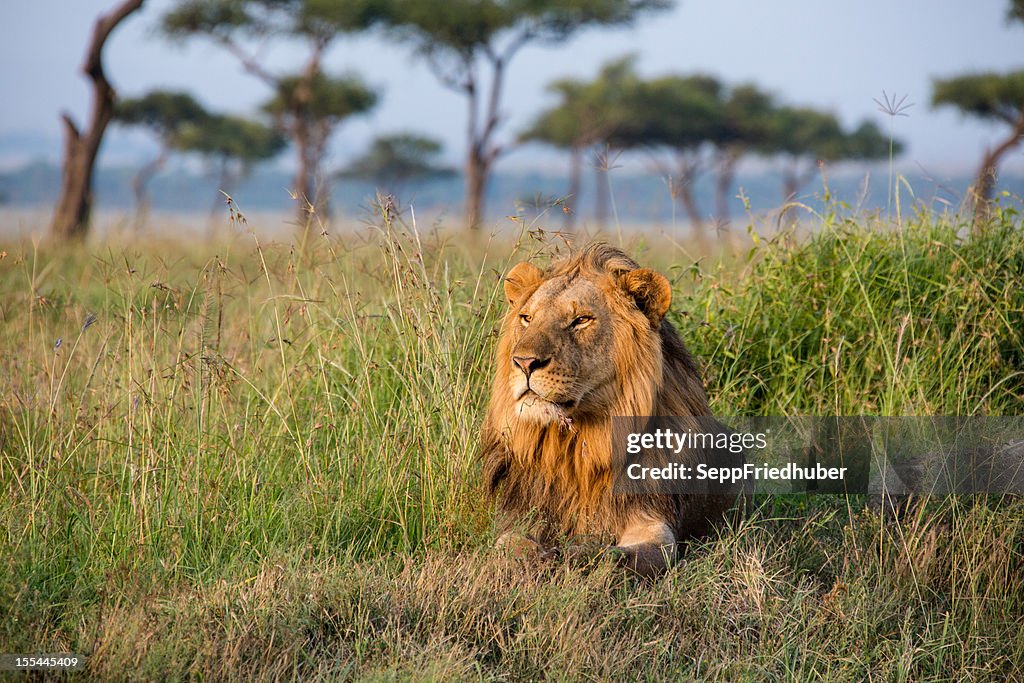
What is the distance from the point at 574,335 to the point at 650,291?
1.02 ft

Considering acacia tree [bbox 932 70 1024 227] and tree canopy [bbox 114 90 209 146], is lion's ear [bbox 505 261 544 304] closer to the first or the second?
acacia tree [bbox 932 70 1024 227]

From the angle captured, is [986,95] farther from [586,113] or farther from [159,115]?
[159,115]

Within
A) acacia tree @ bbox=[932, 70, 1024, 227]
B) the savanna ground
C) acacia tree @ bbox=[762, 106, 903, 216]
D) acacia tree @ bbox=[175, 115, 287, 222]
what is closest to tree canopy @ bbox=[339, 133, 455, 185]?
acacia tree @ bbox=[175, 115, 287, 222]

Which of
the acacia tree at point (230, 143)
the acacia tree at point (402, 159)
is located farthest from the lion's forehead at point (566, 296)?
the acacia tree at point (402, 159)

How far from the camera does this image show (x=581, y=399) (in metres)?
3.61

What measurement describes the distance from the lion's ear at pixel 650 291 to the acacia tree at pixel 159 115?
97.3ft

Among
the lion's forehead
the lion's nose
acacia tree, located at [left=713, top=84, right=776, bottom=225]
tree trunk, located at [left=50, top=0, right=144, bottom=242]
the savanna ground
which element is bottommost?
the savanna ground

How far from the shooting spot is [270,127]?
37531mm

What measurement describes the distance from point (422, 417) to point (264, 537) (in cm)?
72

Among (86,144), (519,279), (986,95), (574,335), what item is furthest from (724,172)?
(574,335)

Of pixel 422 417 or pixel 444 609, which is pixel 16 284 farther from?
pixel 444 609

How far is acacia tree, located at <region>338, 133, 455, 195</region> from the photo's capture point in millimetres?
41438

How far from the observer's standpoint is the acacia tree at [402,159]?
4144 cm

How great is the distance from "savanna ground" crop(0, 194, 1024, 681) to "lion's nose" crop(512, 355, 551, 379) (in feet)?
1.90
